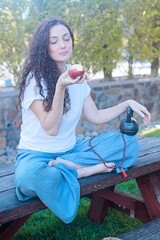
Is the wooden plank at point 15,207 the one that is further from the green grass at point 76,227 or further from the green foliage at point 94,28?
the green foliage at point 94,28

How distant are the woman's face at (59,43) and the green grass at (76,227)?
3.97 ft

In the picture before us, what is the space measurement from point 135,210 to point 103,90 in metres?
3.10

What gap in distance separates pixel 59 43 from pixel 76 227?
1332 millimetres

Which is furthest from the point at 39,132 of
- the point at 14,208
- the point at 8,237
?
the point at 8,237

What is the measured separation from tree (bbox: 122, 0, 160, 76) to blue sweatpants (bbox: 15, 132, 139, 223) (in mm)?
4282

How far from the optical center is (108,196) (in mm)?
2744

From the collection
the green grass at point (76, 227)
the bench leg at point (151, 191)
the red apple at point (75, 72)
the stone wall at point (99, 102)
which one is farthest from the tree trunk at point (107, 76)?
the red apple at point (75, 72)

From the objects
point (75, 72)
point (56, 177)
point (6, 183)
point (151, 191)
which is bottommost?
point (151, 191)

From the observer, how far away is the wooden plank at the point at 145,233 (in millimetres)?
1923

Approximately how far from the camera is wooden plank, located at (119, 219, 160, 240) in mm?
1923

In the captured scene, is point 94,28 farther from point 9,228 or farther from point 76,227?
point 9,228

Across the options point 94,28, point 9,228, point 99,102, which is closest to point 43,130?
point 9,228

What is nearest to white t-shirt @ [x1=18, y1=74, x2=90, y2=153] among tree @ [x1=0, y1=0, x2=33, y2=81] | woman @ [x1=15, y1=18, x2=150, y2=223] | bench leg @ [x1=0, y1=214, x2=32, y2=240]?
woman @ [x1=15, y1=18, x2=150, y2=223]

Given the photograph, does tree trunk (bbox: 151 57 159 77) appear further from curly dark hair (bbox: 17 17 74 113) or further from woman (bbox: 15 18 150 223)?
curly dark hair (bbox: 17 17 74 113)
